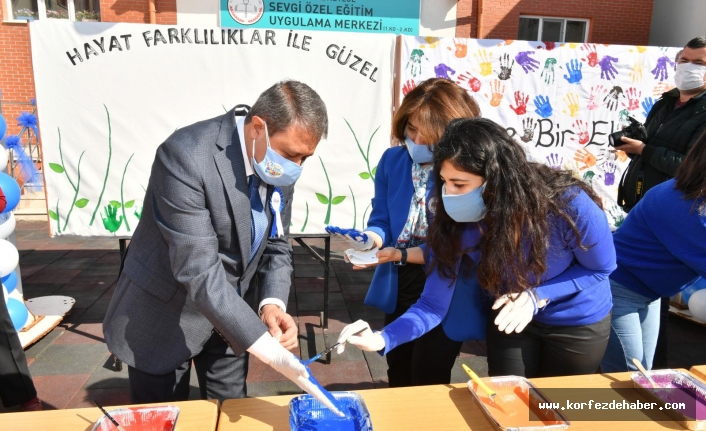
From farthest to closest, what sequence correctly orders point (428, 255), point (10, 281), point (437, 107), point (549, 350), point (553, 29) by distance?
point (553, 29) < point (10, 281) < point (437, 107) < point (428, 255) < point (549, 350)

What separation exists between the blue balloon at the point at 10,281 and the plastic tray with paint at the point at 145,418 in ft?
7.18

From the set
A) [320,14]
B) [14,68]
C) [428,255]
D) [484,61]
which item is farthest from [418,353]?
[14,68]

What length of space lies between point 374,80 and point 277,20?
541 centimetres

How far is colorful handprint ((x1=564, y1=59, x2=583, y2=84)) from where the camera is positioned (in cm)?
346

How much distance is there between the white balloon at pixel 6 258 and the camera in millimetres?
2604

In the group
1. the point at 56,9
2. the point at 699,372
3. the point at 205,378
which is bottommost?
the point at 205,378

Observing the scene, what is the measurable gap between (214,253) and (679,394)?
129 cm

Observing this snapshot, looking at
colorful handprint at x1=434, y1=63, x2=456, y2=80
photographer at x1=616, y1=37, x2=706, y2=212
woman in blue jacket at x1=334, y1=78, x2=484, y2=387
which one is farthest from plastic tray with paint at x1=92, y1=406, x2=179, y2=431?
colorful handprint at x1=434, y1=63, x2=456, y2=80

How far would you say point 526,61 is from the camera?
11.1ft

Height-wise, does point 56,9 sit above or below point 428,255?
above

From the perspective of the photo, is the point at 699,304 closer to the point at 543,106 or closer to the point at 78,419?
the point at 543,106

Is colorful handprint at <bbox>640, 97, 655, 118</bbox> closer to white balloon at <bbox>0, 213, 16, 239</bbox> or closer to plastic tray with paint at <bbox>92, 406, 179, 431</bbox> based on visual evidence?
plastic tray with paint at <bbox>92, 406, 179, 431</bbox>

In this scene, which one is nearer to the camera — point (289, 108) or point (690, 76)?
point (289, 108)

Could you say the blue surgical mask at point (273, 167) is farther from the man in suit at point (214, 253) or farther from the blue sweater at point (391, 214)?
the blue sweater at point (391, 214)
